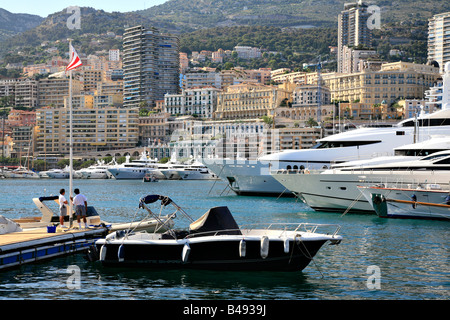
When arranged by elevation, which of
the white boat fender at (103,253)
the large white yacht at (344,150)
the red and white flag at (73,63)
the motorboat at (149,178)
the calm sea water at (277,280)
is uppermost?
the red and white flag at (73,63)

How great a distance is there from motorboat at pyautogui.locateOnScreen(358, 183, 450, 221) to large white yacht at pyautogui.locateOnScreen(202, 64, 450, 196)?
39.3ft

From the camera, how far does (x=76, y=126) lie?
176625mm

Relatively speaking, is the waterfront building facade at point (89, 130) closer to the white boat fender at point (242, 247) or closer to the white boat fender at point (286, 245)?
the white boat fender at point (242, 247)

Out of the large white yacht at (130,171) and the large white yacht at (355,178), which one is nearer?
the large white yacht at (355,178)

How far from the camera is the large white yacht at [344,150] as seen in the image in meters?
46.5

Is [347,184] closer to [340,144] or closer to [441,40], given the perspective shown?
[340,144]

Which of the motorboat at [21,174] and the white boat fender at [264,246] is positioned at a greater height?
the white boat fender at [264,246]

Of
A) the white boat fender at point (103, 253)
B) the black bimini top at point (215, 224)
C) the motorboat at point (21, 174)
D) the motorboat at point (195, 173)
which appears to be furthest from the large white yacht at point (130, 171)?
the white boat fender at point (103, 253)

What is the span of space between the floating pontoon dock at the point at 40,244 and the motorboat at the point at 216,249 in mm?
1968

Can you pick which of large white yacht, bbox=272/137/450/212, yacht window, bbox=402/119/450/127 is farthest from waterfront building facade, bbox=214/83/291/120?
large white yacht, bbox=272/137/450/212

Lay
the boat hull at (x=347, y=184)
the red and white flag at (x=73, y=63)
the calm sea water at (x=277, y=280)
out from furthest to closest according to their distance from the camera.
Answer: the boat hull at (x=347, y=184)
the red and white flag at (x=73, y=63)
the calm sea water at (x=277, y=280)

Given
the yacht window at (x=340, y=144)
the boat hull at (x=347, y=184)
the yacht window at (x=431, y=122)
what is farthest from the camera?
the yacht window at (x=340, y=144)
